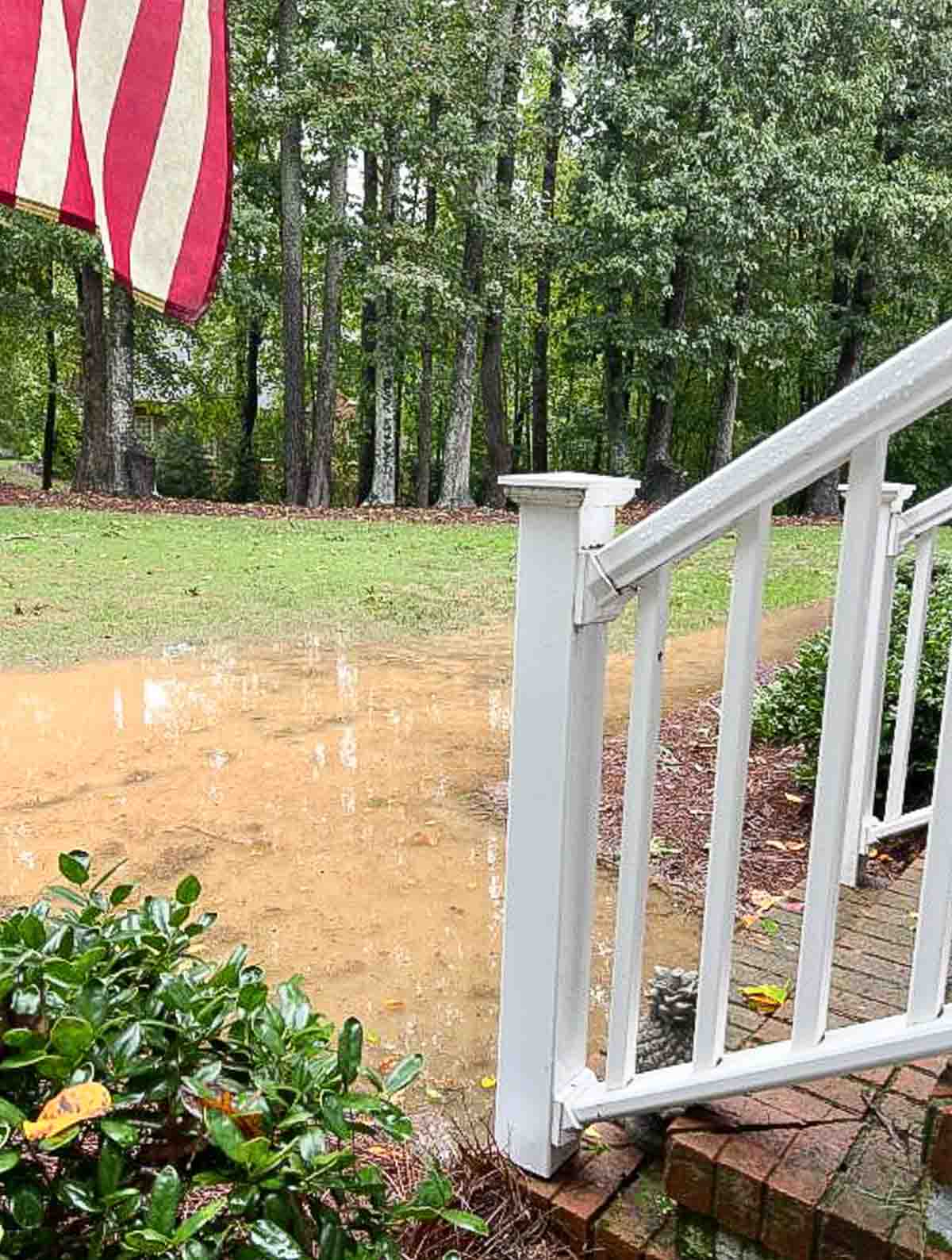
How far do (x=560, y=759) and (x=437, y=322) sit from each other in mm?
16266

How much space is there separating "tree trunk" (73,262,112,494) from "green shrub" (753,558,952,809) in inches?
534

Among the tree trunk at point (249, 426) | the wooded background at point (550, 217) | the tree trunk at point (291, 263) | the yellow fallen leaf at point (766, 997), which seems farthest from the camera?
the tree trunk at point (249, 426)

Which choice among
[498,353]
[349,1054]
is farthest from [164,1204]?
[498,353]

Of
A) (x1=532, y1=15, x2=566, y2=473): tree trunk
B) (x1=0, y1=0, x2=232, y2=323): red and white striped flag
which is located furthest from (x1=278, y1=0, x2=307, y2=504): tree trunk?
(x1=0, y1=0, x2=232, y2=323): red and white striped flag

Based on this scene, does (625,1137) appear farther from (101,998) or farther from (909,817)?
(909,817)

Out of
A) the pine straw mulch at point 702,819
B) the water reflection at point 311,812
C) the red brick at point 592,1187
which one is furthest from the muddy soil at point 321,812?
the red brick at point 592,1187

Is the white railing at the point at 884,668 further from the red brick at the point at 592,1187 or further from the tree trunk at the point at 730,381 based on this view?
the tree trunk at the point at 730,381

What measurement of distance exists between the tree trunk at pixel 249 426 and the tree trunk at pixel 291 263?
3146 millimetres

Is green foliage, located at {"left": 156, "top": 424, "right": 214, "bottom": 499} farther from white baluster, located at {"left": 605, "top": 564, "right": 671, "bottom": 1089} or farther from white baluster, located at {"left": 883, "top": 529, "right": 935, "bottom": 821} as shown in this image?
white baluster, located at {"left": 605, "top": 564, "right": 671, "bottom": 1089}

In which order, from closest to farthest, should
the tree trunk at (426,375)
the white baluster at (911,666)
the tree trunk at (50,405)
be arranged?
the white baluster at (911,666), the tree trunk at (426,375), the tree trunk at (50,405)

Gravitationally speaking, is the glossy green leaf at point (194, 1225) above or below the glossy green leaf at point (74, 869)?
below

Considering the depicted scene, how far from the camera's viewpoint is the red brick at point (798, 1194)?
132 centimetres

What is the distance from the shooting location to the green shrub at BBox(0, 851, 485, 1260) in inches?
40.4

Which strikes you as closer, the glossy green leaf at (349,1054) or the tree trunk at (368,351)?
the glossy green leaf at (349,1054)
